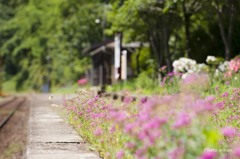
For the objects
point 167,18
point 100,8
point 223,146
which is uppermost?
point 100,8

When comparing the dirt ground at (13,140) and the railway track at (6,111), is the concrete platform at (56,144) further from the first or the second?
the railway track at (6,111)

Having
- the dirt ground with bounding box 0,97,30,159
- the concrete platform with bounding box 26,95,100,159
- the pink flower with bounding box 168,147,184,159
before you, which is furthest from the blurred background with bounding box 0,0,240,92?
the pink flower with bounding box 168,147,184,159

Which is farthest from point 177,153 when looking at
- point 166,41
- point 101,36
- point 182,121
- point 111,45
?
point 101,36

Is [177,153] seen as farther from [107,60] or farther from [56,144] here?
[107,60]

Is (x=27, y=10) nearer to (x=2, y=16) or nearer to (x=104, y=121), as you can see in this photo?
(x=2, y=16)

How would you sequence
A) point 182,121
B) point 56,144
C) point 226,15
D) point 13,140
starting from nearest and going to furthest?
1. point 182,121
2. point 56,144
3. point 13,140
4. point 226,15

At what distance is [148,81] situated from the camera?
2947 centimetres

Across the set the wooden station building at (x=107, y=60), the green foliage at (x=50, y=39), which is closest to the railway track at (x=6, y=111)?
the wooden station building at (x=107, y=60)

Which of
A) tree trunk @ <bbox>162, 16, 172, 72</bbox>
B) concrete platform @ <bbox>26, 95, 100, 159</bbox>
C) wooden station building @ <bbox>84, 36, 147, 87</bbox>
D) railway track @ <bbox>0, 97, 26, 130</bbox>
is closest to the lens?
concrete platform @ <bbox>26, 95, 100, 159</bbox>

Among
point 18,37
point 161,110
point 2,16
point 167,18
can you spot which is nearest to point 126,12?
point 167,18

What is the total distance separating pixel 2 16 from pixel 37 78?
795 inches

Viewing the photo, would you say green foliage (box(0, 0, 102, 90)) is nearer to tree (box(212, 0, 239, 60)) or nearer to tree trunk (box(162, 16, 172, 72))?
tree trunk (box(162, 16, 172, 72))

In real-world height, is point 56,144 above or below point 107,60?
below

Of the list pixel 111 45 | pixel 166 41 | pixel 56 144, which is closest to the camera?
pixel 56 144
